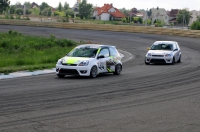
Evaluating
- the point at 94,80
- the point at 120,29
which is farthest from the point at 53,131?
the point at 120,29

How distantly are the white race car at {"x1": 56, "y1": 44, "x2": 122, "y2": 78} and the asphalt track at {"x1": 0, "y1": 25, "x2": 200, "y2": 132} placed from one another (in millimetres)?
413

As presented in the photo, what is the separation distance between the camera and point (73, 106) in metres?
12.4

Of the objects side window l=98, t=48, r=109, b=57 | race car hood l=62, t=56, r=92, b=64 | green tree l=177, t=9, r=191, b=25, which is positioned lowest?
green tree l=177, t=9, r=191, b=25

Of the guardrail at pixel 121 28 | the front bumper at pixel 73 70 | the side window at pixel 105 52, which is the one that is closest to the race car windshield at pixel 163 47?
the side window at pixel 105 52

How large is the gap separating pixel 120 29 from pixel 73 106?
48.5 metres

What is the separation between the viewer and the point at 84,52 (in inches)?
830

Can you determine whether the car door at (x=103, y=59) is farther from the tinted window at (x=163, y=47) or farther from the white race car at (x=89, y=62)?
the tinted window at (x=163, y=47)

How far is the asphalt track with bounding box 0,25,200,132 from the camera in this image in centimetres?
1000

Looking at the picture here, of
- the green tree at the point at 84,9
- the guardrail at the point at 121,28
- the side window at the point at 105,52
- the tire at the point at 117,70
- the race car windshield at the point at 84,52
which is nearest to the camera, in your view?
the race car windshield at the point at 84,52

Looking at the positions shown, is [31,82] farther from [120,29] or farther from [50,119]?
[120,29]

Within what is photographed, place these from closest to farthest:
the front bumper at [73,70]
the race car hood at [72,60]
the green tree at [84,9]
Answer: the front bumper at [73,70]
the race car hood at [72,60]
the green tree at [84,9]

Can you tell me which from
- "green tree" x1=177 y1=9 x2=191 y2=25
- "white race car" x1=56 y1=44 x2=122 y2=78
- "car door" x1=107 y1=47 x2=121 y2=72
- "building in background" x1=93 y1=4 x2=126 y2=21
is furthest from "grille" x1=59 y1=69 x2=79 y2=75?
"building in background" x1=93 y1=4 x2=126 y2=21

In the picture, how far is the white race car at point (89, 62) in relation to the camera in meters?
19.8

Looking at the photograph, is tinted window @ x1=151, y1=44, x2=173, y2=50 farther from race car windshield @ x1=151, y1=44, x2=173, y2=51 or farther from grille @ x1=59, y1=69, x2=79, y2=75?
grille @ x1=59, y1=69, x2=79, y2=75
